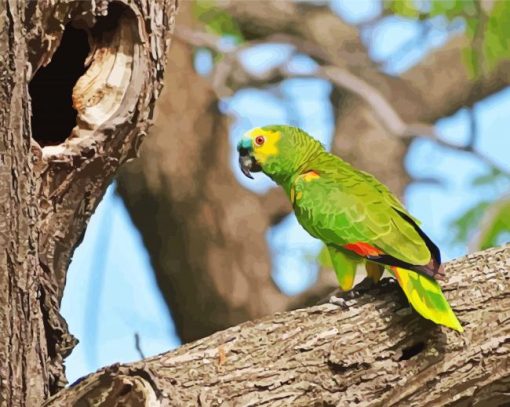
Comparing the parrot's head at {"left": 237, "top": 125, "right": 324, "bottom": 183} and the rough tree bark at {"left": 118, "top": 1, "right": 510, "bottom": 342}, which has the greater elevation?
the rough tree bark at {"left": 118, "top": 1, "right": 510, "bottom": 342}

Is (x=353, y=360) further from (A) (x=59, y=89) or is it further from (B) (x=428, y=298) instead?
(A) (x=59, y=89)

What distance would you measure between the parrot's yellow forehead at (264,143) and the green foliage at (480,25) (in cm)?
233

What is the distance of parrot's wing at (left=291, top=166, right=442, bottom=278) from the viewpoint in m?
2.76

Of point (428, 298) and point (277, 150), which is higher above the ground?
point (277, 150)

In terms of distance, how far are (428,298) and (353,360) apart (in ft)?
0.88

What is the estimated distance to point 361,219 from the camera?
2965 mm

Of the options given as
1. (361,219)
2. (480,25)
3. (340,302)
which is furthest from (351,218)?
(480,25)

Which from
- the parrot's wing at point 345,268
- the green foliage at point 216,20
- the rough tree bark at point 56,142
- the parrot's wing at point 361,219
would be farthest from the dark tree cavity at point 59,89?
A: the green foliage at point 216,20

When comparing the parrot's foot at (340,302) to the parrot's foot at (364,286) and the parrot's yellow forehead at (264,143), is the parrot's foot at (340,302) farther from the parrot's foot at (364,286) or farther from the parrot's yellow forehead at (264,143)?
the parrot's yellow forehead at (264,143)

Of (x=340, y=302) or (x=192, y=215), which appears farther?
(x=192, y=215)

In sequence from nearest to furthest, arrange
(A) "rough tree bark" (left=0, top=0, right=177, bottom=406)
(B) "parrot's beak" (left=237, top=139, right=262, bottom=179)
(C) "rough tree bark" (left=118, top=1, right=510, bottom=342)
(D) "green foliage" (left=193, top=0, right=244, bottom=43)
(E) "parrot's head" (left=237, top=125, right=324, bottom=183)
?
(A) "rough tree bark" (left=0, top=0, right=177, bottom=406) → (E) "parrot's head" (left=237, top=125, right=324, bottom=183) → (B) "parrot's beak" (left=237, top=139, right=262, bottom=179) → (C) "rough tree bark" (left=118, top=1, right=510, bottom=342) → (D) "green foliage" (left=193, top=0, right=244, bottom=43)

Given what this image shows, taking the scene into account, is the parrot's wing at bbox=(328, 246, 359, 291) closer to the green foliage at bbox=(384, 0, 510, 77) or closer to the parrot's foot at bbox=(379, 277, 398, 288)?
the parrot's foot at bbox=(379, 277, 398, 288)

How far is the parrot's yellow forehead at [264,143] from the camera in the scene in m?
3.60

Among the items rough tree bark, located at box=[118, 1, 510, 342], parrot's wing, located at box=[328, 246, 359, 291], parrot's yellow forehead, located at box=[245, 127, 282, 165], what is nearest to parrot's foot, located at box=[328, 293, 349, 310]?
parrot's wing, located at box=[328, 246, 359, 291]
